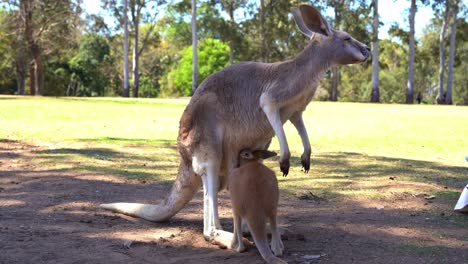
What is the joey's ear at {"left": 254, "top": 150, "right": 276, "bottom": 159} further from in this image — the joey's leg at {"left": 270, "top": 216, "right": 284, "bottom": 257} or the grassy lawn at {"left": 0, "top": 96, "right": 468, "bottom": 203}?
the grassy lawn at {"left": 0, "top": 96, "right": 468, "bottom": 203}

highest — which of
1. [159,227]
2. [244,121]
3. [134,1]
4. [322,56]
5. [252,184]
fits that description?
[134,1]

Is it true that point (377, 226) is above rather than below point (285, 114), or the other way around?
below

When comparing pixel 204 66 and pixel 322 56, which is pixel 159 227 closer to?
pixel 322 56

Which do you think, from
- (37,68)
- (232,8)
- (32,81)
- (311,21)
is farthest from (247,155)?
(232,8)

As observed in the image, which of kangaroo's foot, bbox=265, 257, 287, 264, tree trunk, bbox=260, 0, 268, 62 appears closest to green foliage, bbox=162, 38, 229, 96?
tree trunk, bbox=260, 0, 268, 62

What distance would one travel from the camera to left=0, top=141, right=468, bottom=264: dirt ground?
13.4ft

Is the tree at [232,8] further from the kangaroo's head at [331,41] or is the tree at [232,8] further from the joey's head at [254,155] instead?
the joey's head at [254,155]

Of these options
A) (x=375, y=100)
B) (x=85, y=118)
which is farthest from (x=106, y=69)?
(x=85, y=118)

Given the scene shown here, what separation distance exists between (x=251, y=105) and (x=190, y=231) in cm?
137

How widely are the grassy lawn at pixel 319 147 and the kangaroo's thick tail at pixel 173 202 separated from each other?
7.35 ft

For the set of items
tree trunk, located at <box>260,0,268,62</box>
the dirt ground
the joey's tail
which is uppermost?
tree trunk, located at <box>260,0,268,62</box>

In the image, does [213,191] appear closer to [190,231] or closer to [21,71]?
[190,231]

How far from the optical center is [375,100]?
117 feet

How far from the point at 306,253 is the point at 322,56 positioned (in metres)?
1.57
